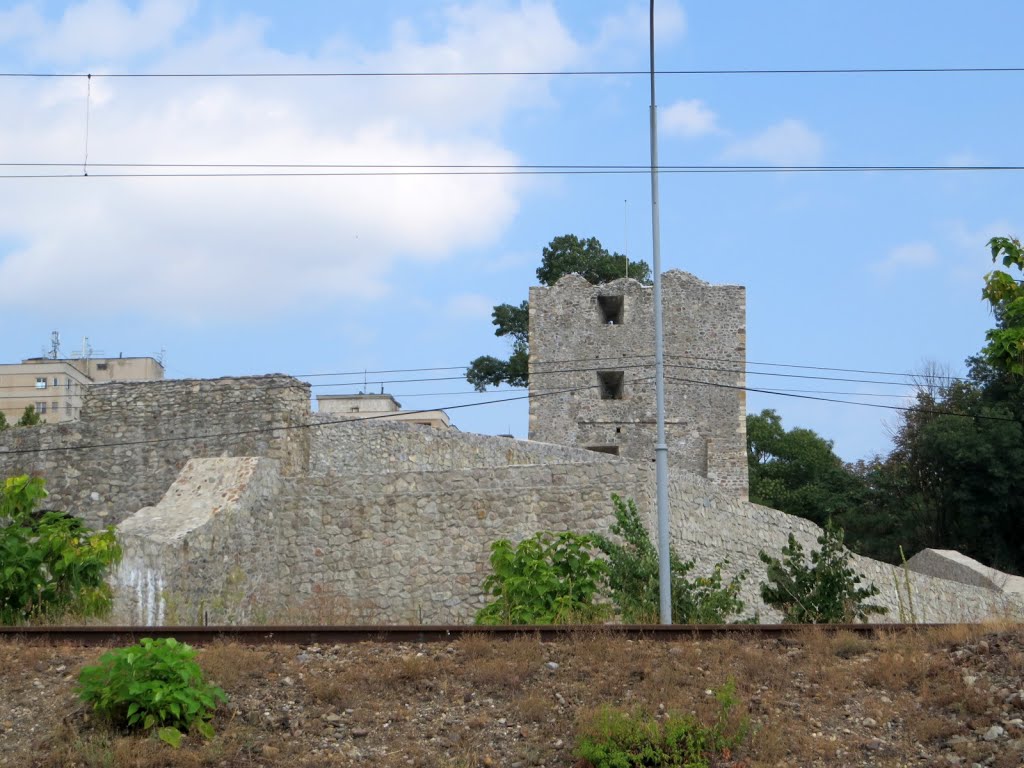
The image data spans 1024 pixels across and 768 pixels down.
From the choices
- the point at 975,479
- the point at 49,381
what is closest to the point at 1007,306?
the point at 975,479

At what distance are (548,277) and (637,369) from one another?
18.4 metres

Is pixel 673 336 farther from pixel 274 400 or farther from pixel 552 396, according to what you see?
pixel 274 400

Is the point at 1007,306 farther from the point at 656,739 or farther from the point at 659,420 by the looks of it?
the point at 656,739

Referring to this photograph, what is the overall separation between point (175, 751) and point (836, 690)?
4813 mm

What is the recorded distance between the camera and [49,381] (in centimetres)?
7981

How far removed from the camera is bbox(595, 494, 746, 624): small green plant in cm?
1507

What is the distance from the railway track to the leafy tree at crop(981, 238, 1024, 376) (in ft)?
10.2

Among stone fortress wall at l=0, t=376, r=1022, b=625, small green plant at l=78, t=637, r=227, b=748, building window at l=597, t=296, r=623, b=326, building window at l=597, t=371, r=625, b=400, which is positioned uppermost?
building window at l=597, t=296, r=623, b=326

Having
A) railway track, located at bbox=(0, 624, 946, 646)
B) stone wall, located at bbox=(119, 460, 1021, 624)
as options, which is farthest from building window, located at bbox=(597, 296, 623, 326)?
railway track, located at bbox=(0, 624, 946, 646)

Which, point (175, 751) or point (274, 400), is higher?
point (274, 400)

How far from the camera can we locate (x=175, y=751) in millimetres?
9406

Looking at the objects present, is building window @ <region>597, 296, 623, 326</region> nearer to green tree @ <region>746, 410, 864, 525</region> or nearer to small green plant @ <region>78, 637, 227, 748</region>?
green tree @ <region>746, 410, 864, 525</region>

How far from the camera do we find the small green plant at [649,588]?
15070mm

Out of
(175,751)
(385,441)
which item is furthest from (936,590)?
(175,751)
